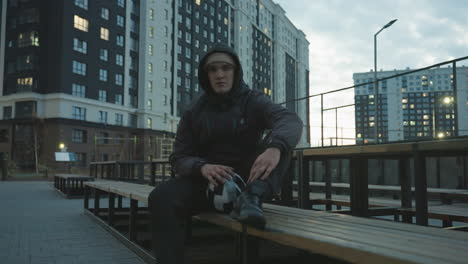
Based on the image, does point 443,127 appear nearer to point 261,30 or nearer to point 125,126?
point 125,126

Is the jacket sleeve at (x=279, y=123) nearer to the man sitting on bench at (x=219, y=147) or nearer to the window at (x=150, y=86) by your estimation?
the man sitting on bench at (x=219, y=147)

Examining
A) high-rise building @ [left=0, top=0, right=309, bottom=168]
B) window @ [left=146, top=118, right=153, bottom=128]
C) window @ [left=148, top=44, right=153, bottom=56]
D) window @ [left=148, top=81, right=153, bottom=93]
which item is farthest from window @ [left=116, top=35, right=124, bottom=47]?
window @ [left=146, top=118, right=153, bottom=128]

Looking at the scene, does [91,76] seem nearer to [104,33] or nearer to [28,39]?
[104,33]

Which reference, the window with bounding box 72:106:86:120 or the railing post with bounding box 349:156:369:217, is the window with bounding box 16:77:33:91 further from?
the railing post with bounding box 349:156:369:217

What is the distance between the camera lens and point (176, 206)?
2.45 m

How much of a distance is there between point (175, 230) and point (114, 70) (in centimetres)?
4459

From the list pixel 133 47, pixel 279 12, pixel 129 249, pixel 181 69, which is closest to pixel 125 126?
pixel 133 47

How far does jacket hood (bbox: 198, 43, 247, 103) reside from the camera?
9.07 ft

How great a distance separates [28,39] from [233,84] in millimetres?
44394

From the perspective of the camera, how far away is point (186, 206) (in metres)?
2.54

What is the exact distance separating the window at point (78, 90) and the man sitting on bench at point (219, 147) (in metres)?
40.3

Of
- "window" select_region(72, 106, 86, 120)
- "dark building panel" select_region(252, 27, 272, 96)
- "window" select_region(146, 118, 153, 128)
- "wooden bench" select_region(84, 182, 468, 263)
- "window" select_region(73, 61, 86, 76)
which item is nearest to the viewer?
"wooden bench" select_region(84, 182, 468, 263)

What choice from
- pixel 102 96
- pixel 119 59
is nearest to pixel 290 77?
Answer: pixel 119 59

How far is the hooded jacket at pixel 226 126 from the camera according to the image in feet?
8.87
